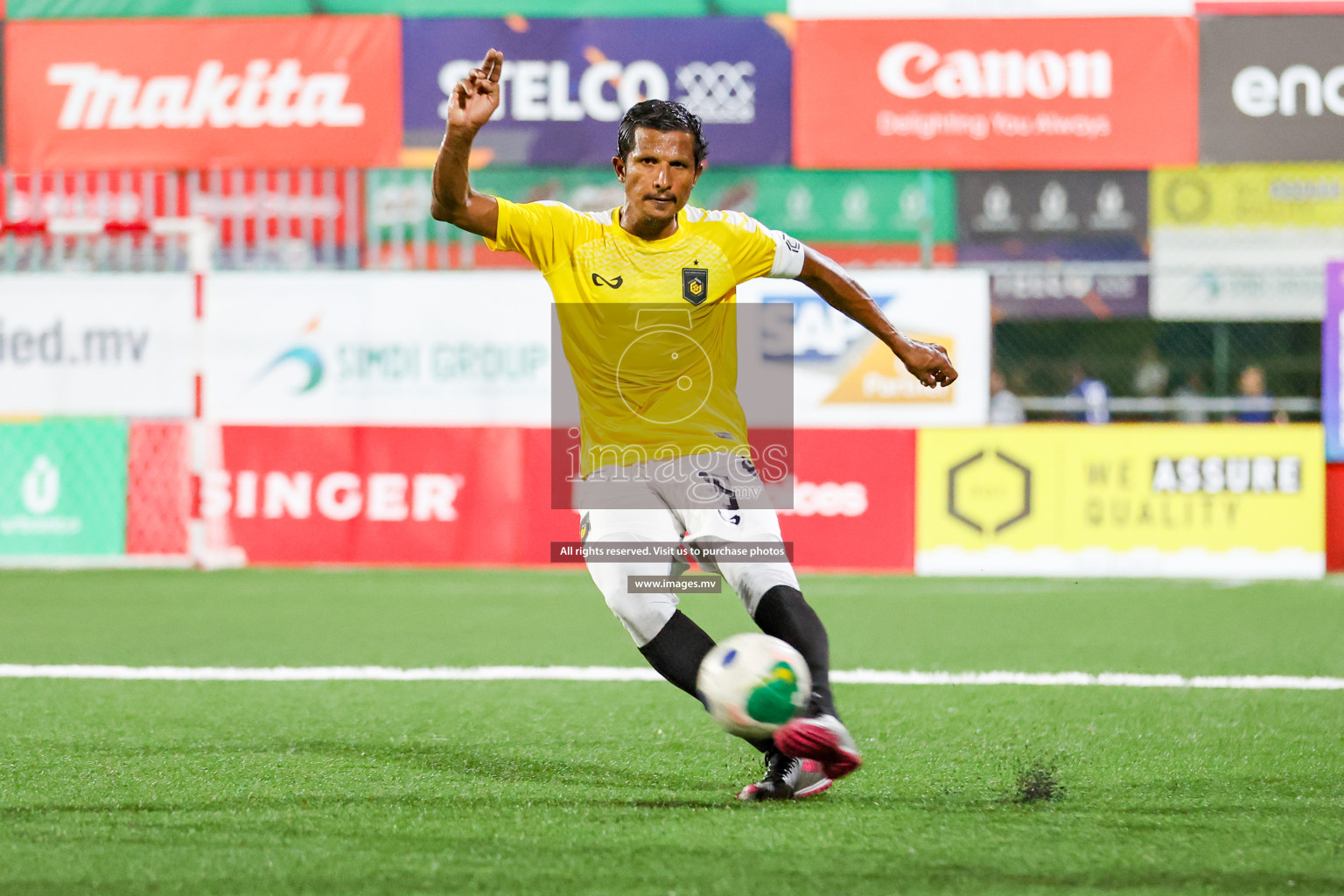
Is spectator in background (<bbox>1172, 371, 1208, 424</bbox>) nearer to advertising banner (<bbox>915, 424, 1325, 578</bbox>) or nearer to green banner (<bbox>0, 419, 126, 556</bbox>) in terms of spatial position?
advertising banner (<bbox>915, 424, 1325, 578</bbox>)

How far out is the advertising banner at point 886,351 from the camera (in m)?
11.5

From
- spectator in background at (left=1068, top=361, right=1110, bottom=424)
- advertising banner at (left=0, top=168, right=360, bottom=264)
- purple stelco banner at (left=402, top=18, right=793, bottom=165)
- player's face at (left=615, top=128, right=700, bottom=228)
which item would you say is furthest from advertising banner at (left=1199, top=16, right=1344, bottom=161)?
player's face at (left=615, top=128, right=700, bottom=228)

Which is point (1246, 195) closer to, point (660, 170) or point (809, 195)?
point (809, 195)

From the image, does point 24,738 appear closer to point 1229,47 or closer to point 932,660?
point 932,660

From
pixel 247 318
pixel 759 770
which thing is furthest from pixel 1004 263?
pixel 759 770

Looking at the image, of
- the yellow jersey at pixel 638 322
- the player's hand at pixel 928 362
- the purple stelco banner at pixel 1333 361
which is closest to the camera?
the yellow jersey at pixel 638 322

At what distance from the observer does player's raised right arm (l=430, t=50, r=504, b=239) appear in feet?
12.4

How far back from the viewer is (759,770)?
4.65 m

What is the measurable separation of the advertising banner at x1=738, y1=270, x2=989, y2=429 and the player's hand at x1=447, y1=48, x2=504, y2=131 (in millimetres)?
7687

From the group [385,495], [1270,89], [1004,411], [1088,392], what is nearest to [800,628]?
[385,495]

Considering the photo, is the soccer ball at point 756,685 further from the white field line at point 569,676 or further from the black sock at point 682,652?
the white field line at point 569,676

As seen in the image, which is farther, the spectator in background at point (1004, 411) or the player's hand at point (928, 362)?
the spectator in background at point (1004, 411)

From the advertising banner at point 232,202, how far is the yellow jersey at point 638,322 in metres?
9.48

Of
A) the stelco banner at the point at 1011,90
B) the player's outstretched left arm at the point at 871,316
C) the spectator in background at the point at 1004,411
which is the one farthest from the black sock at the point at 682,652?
the stelco banner at the point at 1011,90
